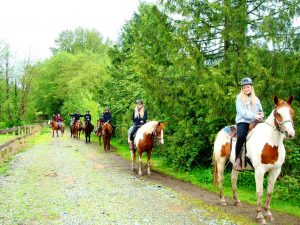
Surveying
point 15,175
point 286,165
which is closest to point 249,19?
point 286,165

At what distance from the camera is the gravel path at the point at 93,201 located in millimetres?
6266

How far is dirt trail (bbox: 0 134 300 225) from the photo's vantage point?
20.6 feet

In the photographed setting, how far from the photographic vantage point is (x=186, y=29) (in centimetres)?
998

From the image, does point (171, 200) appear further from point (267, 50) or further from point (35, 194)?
point (267, 50)

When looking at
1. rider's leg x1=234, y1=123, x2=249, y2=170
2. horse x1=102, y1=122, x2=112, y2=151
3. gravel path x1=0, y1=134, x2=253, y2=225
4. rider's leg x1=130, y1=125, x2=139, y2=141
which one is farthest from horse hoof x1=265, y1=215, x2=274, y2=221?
horse x1=102, y1=122, x2=112, y2=151

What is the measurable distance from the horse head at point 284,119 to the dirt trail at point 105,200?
68.4 inches

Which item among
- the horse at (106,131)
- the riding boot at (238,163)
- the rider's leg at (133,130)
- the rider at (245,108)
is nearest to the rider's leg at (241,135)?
the rider at (245,108)

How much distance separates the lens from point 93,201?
7477 millimetres

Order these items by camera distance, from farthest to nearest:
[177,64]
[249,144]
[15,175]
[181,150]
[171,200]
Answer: [181,150] < [15,175] < [177,64] < [171,200] < [249,144]

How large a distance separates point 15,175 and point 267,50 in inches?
326

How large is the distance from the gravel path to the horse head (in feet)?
6.03

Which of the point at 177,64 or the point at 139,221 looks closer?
the point at 139,221

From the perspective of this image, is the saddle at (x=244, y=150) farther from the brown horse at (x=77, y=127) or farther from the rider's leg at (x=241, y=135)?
the brown horse at (x=77, y=127)

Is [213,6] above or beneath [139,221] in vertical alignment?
above
